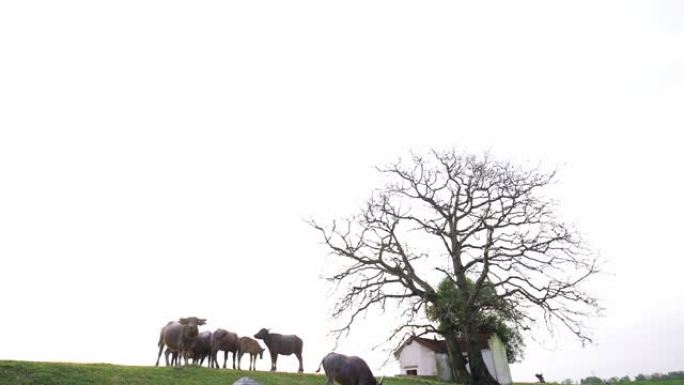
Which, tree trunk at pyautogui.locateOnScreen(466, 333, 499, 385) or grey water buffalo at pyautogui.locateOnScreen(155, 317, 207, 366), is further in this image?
tree trunk at pyautogui.locateOnScreen(466, 333, 499, 385)

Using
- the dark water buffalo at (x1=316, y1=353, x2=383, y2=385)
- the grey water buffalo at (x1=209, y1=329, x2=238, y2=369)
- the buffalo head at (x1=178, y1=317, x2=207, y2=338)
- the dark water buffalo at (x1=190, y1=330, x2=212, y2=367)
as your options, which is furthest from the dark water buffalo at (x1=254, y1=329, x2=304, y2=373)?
the dark water buffalo at (x1=316, y1=353, x2=383, y2=385)

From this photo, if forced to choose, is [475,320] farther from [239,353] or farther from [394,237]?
[239,353]

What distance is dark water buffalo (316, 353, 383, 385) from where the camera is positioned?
53.9 feet

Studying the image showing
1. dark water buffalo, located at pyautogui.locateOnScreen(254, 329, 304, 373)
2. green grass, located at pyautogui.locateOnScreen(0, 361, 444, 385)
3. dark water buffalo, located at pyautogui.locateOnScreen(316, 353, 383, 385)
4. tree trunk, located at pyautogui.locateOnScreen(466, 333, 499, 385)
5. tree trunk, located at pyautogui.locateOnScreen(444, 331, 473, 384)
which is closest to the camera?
green grass, located at pyautogui.locateOnScreen(0, 361, 444, 385)

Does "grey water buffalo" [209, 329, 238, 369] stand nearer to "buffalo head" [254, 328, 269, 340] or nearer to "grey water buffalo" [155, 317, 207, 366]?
"buffalo head" [254, 328, 269, 340]

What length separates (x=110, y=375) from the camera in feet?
55.6

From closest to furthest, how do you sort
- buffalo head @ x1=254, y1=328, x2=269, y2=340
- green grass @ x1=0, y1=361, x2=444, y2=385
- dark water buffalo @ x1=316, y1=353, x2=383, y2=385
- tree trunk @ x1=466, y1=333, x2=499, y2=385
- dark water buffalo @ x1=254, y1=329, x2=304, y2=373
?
green grass @ x1=0, y1=361, x2=444, y2=385 → dark water buffalo @ x1=316, y1=353, x2=383, y2=385 → buffalo head @ x1=254, y1=328, x2=269, y2=340 → dark water buffalo @ x1=254, y1=329, x2=304, y2=373 → tree trunk @ x1=466, y1=333, x2=499, y2=385

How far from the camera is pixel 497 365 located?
128ft

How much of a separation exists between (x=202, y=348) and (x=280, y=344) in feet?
16.1

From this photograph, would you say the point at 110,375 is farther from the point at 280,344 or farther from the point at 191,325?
the point at 280,344

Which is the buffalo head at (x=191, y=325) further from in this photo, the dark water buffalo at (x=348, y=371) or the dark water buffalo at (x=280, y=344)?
the dark water buffalo at (x=348, y=371)

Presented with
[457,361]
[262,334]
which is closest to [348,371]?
[262,334]

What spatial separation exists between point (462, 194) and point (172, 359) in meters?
21.8

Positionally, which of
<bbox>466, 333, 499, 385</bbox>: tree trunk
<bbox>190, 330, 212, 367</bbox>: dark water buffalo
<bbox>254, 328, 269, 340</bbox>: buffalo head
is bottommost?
<bbox>466, 333, 499, 385</bbox>: tree trunk
